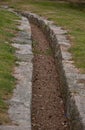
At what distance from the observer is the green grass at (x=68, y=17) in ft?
41.9

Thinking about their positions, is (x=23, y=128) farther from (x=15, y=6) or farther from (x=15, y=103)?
(x=15, y=6)

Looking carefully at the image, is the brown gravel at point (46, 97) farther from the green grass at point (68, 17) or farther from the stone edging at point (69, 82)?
the green grass at point (68, 17)

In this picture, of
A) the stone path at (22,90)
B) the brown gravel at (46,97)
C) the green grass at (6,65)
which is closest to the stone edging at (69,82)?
the brown gravel at (46,97)

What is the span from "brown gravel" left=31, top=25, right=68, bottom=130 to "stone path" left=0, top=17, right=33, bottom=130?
0.39m

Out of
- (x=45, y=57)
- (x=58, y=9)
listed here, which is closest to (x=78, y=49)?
(x=45, y=57)

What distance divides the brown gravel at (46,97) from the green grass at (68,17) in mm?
865

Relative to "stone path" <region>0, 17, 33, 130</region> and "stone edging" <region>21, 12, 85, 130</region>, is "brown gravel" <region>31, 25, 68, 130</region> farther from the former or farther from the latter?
"stone path" <region>0, 17, 33, 130</region>

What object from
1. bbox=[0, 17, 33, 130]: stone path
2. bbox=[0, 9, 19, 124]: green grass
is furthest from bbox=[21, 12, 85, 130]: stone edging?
bbox=[0, 9, 19, 124]: green grass

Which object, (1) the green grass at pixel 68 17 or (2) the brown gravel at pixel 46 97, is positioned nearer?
(2) the brown gravel at pixel 46 97

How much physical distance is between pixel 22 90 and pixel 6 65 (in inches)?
73.5

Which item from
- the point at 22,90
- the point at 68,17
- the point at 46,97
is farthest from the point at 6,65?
the point at 68,17

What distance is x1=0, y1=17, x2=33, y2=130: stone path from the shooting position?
7182 millimetres

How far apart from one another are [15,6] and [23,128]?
64.5 feet

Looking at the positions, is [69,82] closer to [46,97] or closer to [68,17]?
[46,97]
